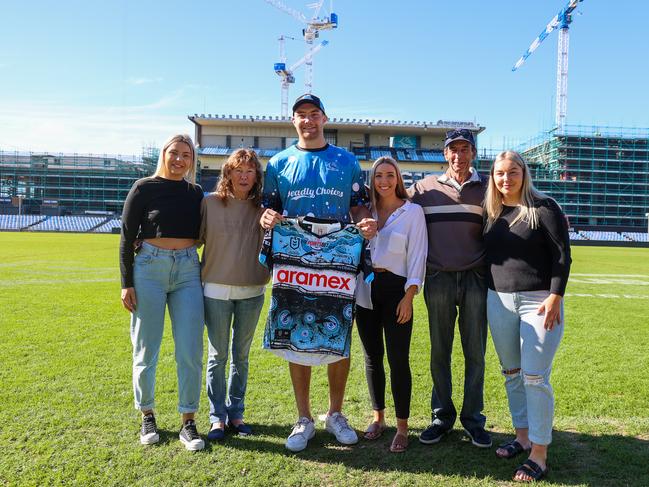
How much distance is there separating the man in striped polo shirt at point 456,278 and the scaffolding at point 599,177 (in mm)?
67185

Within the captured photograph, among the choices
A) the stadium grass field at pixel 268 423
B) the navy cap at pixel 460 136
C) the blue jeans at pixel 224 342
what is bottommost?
the stadium grass field at pixel 268 423

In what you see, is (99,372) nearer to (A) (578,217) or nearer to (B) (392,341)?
(B) (392,341)

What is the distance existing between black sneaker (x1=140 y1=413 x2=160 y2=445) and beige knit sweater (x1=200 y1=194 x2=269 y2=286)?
3.78ft

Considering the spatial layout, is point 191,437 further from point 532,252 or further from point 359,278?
point 532,252

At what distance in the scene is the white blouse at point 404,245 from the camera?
3717 millimetres

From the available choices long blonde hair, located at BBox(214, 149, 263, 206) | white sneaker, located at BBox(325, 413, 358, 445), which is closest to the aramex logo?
long blonde hair, located at BBox(214, 149, 263, 206)

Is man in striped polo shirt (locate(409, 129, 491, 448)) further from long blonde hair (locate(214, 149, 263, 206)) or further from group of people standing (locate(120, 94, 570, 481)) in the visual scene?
long blonde hair (locate(214, 149, 263, 206))

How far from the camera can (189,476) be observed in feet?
10.6

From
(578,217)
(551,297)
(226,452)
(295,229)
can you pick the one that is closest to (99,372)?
(226,452)

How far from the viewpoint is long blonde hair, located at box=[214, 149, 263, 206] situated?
12.5ft

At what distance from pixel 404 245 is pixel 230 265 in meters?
1.34

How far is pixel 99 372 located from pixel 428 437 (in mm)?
3686

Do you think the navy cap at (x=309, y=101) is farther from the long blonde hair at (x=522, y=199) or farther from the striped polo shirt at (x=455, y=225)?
the long blonde hair at (x=522, y=199)

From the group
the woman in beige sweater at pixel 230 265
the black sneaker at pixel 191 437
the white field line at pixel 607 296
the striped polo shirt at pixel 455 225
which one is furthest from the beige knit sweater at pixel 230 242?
the white field line at pixel 607 296
